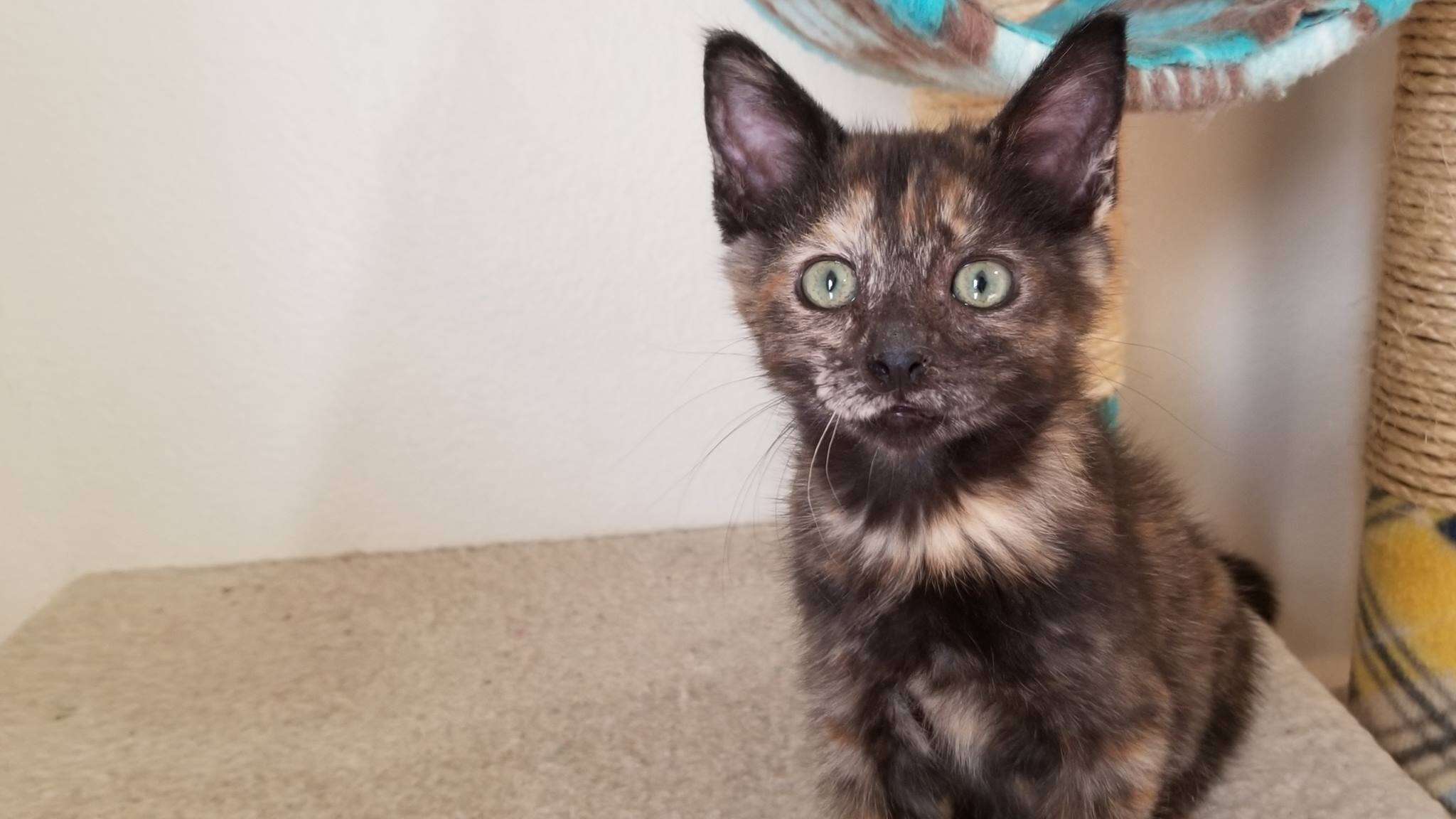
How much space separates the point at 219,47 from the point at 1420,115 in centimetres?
163

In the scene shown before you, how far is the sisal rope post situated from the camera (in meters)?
1.30

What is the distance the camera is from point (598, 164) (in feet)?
5.96

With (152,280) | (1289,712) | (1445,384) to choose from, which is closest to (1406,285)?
(1445,384)

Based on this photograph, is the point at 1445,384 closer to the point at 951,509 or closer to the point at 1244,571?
the point at 1244,571

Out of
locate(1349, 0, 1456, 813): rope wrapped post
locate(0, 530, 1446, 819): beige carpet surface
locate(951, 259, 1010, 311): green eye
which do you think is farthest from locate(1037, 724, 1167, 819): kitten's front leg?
locate(1349, 0, 1456, 813): rope wrapped post

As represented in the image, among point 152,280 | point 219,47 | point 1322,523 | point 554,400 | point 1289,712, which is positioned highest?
point 219,47

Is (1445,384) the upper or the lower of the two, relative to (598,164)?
lower

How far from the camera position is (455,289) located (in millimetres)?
1878

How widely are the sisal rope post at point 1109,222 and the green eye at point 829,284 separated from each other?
31 centimetres

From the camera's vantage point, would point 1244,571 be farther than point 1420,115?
Yes

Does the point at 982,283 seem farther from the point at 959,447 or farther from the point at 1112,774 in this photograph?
the point at 1112,774

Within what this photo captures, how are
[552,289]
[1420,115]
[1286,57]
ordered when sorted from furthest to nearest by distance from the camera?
[552,289]
[1420,115]
[1286,57]

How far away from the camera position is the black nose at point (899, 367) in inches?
34.1

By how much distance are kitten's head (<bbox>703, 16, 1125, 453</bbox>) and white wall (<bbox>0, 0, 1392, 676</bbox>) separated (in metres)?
0.79
